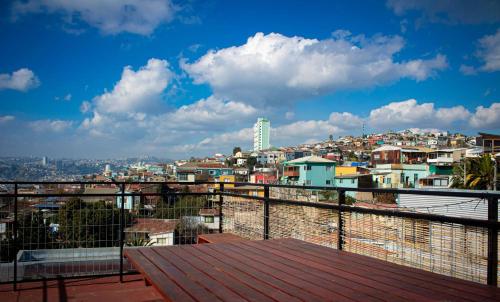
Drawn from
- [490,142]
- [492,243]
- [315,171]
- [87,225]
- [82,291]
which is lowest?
[315,171]

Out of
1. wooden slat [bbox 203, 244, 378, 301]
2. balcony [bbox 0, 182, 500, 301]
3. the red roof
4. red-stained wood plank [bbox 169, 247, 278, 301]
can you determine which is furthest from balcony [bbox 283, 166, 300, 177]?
red-stained wood plank [bbox 169, 247, 278, 301]

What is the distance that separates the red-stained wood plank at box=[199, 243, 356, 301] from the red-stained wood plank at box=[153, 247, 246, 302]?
243 mm

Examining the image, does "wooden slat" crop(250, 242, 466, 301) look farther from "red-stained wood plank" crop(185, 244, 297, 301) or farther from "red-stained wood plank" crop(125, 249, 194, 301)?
"red-stained wood plank" crop(125, 249, 194, 301)

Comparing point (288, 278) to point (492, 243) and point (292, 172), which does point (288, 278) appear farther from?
point (292, 172)

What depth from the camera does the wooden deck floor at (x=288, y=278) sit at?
5.19ft

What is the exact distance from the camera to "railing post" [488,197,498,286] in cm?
203

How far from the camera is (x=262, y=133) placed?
17712cm

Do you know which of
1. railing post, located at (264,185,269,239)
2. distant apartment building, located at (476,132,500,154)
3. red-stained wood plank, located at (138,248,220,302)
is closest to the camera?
red-stained wood plank, located at (138,248,220,302)

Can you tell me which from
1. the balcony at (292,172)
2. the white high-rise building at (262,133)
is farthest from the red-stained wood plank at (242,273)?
the white high-rise building at (262,133)

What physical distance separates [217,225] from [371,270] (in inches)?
135

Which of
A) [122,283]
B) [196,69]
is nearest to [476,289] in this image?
[122,283]

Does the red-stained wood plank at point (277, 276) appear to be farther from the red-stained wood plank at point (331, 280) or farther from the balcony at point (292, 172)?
the balcony at point (292, 172)

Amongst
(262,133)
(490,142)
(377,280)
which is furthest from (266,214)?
(262,133)

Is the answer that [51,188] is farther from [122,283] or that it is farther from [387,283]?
[387,283]
